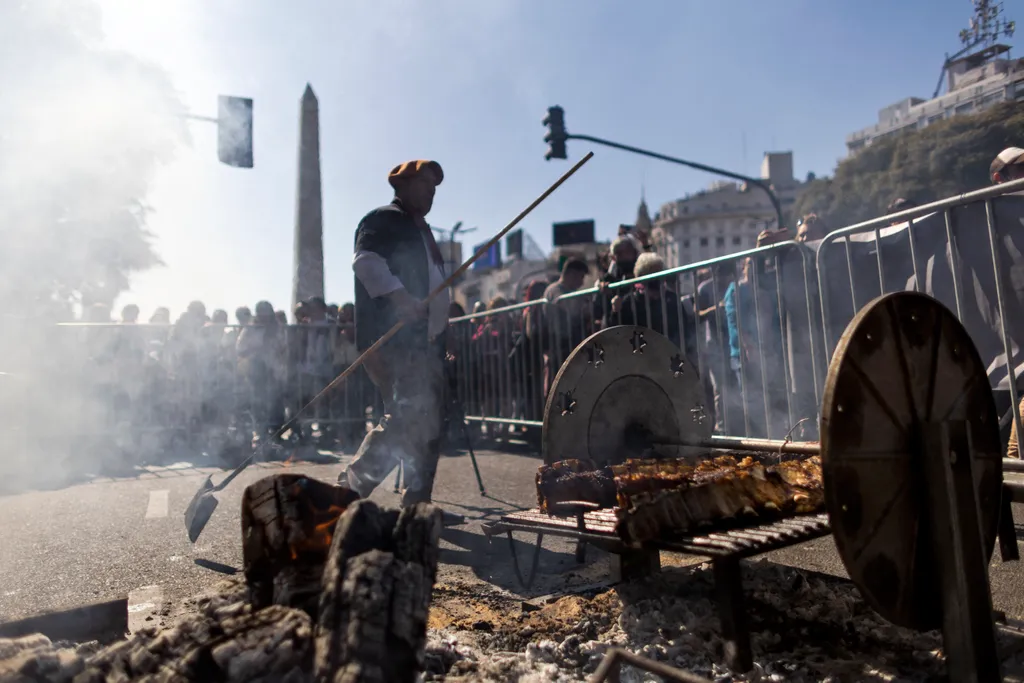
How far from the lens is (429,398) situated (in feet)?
13.5

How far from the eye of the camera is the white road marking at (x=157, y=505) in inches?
200

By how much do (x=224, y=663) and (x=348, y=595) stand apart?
337mm

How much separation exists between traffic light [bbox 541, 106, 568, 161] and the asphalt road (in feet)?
29.4

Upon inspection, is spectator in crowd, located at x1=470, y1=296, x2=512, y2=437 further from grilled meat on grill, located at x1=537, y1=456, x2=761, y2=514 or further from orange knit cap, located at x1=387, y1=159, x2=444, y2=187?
grilled meat on grill, located at x1=537, y1=456, x2=761, y2=514

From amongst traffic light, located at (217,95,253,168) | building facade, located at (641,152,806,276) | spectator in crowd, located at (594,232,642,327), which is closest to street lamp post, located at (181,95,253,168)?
traffic light, located at (217,95,253,168)

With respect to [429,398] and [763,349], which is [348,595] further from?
[763,349]

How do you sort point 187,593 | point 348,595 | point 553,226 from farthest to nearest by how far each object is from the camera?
point 553,226 → point 187,593 → point 348,595

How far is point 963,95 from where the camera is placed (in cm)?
3294

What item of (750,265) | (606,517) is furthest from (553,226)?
(606,517)

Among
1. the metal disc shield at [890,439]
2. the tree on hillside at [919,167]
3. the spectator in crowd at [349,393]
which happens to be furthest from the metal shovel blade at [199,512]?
the tree on hillside at [919,167]

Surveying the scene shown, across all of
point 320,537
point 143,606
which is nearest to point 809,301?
point 320,537

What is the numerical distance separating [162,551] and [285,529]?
2.49 m

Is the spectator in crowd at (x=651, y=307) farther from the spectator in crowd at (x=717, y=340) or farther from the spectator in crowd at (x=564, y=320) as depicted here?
the spectator in crowd at (x=564, y=320)

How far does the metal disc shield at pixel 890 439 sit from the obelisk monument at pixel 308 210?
2198 cm
